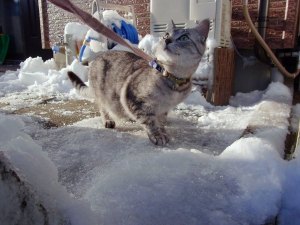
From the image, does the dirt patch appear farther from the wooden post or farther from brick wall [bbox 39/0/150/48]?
brick wall [bbox 39/0/150/48]

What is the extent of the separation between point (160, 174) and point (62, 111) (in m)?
1.88

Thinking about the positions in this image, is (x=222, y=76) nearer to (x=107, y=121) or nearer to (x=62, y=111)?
(x=107, y=121)

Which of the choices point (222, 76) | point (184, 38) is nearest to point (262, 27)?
point (222, 76)

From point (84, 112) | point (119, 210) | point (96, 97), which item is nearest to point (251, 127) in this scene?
point (119, 210)

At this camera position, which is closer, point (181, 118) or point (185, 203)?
point (185, 203)

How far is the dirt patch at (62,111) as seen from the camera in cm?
249

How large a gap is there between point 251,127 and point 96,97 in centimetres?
135

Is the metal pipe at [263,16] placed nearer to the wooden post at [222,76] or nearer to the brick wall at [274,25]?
the brick wall at [274,25]

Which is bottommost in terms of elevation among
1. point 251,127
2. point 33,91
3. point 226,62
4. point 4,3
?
point 33,91

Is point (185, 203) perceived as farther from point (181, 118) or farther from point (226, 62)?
point (226, 62)

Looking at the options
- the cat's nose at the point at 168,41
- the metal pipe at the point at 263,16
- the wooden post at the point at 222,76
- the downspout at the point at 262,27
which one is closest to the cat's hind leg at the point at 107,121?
the cat's nose at the point at 168,41

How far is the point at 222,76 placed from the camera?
9.95 ft

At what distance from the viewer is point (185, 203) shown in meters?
1.02

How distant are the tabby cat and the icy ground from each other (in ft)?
0.55
